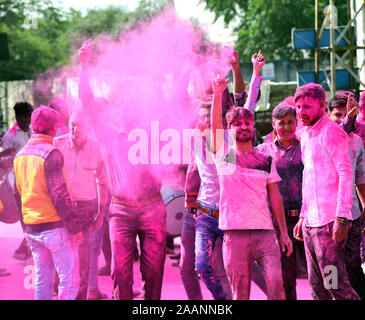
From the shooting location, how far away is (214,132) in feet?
13.9

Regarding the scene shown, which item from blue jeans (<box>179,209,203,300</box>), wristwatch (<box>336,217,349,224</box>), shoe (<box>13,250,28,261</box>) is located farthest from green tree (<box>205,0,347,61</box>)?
wristwatch (<box>336,217,349,224</box>)

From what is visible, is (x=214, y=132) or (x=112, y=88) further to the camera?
(x=112, y=88)

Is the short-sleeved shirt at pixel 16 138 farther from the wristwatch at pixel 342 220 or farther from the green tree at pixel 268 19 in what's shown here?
the green tree at pixel 268 19

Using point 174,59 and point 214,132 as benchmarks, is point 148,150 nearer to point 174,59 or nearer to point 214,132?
point 214,132

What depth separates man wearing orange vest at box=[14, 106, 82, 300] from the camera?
4.50 metres

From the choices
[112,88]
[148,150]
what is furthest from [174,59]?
[148,150]

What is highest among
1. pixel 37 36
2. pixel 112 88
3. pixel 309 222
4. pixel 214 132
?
pixel 37 36

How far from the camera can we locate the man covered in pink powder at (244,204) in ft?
13.7

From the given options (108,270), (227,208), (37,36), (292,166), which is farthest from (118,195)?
(37,36)

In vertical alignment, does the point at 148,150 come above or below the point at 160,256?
above

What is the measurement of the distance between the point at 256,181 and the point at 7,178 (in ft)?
12.3

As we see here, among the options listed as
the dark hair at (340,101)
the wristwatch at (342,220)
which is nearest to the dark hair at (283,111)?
the dark hair at (340,101)
